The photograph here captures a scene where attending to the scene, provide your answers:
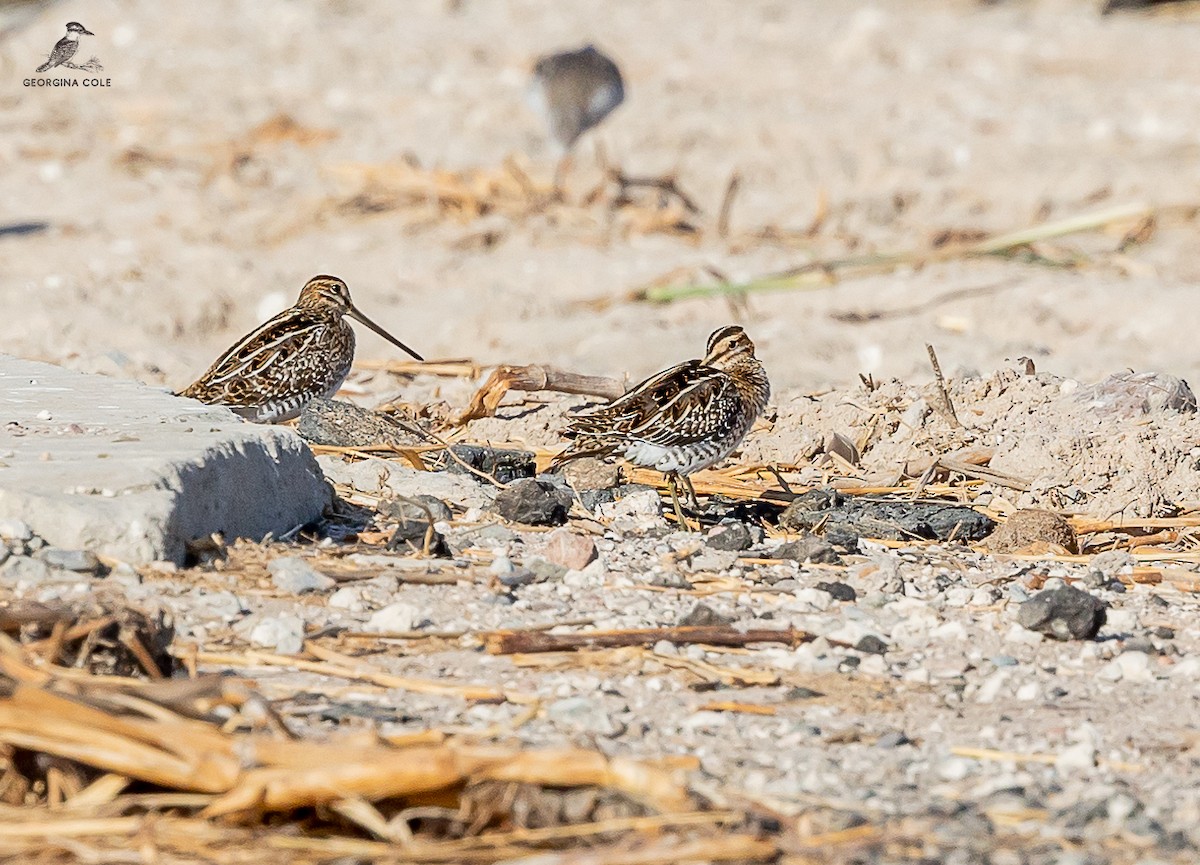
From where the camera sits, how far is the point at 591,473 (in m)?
6.97

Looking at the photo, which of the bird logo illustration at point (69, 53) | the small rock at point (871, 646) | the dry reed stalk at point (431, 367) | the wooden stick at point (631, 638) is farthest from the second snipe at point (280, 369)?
the bird logo illustration at point (69, 53)

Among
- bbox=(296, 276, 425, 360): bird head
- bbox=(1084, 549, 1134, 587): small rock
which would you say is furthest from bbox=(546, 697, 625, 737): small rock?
bbox=(296, 276, 425, 360): bird head

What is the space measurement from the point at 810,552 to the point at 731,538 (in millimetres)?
293

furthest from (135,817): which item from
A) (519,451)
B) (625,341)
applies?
(625,341)

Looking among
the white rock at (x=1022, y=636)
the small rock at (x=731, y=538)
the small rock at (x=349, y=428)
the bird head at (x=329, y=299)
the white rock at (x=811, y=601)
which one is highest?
the bird head at (x=329, y=299)

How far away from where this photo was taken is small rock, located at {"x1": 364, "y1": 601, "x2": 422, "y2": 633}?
5031 millimetres

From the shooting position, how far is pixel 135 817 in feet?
12.2

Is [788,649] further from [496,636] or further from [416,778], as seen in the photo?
[416,778]

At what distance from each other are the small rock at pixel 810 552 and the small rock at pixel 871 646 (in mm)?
863

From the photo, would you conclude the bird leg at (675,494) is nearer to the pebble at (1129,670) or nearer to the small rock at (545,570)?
the small rock at (545,570)

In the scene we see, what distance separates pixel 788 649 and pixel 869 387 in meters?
3.12

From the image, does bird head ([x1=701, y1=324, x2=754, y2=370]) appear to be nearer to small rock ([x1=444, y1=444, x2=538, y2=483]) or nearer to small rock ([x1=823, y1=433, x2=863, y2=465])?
small rock ([x1=823, y1=433, x2=863, y2=465])

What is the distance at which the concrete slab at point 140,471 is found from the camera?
5.13m

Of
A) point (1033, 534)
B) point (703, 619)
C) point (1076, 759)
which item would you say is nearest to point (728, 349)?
point (1033, 534)
